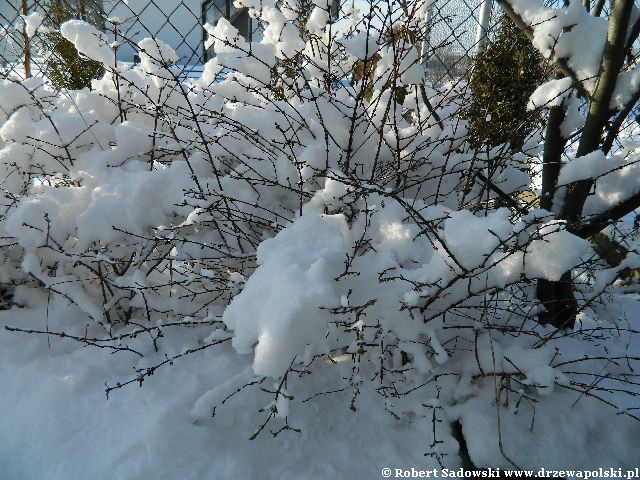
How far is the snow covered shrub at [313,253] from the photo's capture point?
4.12 feet

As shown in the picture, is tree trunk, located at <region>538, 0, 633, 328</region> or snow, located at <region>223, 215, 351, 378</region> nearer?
snow, located at <region>223, 215, 351, 378</region>

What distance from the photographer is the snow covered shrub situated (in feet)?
Answer: 4.12

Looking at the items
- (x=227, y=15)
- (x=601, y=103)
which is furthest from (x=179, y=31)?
(x=601, y=103)

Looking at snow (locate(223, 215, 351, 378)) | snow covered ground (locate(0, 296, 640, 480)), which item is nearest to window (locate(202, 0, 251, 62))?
snow (locate(223, 215, 351, 378))

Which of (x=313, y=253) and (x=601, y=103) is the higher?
(x=601, y=103)

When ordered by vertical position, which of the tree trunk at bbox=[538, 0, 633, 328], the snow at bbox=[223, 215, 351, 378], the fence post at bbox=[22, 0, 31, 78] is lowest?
the snow at bbox=[223, 215, 351, 378]

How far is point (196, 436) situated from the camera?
1412 mm

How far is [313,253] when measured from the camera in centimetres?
127

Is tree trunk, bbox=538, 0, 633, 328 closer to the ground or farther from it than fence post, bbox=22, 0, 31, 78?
closer to the ground

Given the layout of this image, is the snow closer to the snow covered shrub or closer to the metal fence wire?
the snow covered shrub

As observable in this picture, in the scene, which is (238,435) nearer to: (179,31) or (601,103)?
(601,103)

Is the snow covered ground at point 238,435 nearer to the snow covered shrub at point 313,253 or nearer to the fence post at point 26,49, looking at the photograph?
the snow covered shrub at point 313,253

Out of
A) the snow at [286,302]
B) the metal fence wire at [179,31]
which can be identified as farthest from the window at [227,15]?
the snow at [286,302]

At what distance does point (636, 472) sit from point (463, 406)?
499 millimetres
